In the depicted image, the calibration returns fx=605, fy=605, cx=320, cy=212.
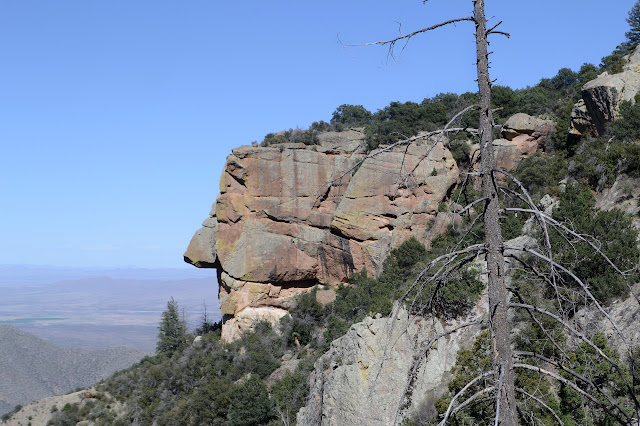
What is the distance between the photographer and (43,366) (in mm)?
105438

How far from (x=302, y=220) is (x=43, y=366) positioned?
85.7 meters

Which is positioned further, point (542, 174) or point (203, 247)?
point (203, 247)

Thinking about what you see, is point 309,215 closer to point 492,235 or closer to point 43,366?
point 492,235

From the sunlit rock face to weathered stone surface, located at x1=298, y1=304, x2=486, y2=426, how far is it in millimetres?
14541

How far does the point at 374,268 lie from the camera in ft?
120

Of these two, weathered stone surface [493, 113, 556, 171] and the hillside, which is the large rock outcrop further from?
weathered stone surface [493, 113, 556, 171]

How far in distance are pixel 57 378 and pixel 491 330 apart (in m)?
110

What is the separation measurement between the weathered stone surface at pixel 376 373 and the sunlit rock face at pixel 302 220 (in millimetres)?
14541

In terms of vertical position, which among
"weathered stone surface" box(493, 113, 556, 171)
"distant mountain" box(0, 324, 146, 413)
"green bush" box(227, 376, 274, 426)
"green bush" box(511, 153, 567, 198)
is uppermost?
"weathered stone surface" box(493, 113, 556, 171)

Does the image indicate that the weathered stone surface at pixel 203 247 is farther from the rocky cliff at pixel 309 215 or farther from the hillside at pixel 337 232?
the rocky cliff at pixel 309 215

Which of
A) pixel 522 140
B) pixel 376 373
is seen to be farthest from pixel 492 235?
pixel 522 140

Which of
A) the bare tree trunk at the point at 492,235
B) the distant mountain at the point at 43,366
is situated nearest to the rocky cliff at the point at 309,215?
the bare tree trunk at the point at 492,235

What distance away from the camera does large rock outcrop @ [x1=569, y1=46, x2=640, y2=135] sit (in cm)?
2870

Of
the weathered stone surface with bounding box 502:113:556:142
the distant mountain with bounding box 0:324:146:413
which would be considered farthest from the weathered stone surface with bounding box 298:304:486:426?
the distant mountain with bounding box 0:324:146:413
